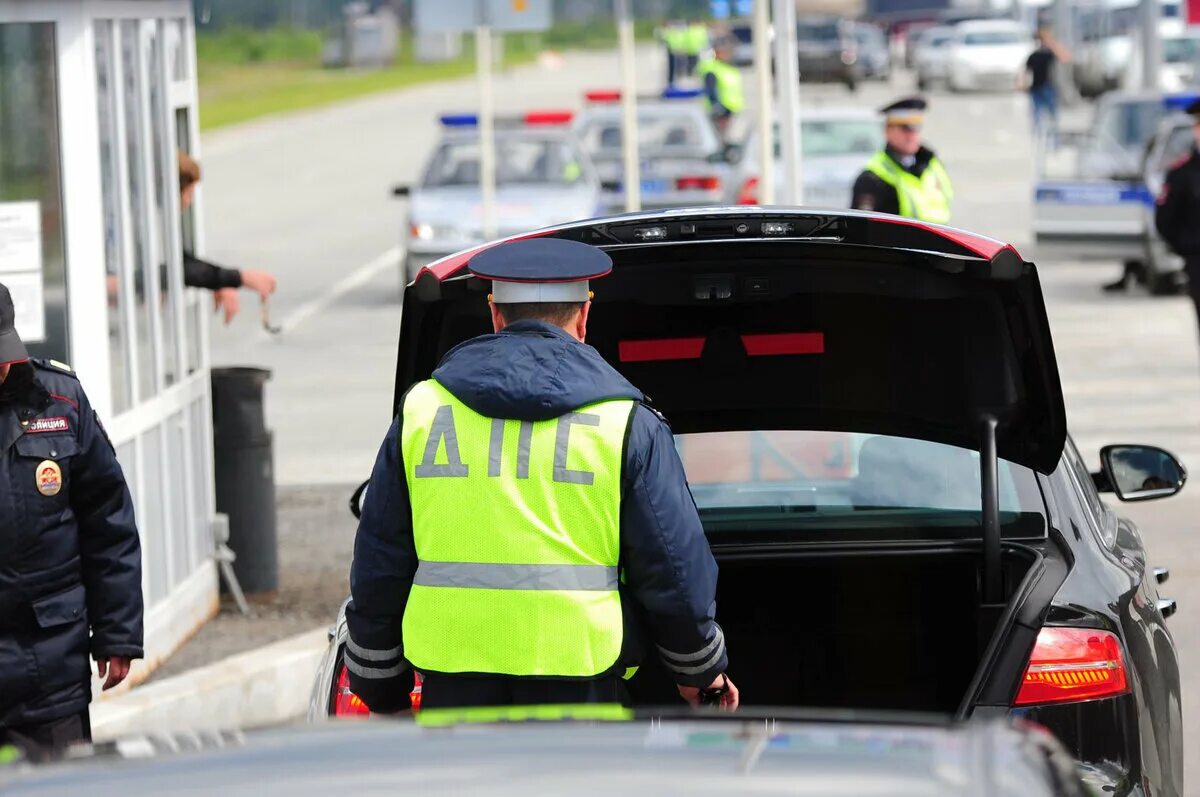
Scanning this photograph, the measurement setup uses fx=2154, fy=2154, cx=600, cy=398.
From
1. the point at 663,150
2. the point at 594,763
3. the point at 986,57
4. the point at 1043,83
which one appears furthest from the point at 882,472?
the point at 986,57

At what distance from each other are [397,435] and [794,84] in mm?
8360

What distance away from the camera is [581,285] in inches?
150

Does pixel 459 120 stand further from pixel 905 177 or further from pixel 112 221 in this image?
pixel 112 221

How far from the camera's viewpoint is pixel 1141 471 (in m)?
5.20

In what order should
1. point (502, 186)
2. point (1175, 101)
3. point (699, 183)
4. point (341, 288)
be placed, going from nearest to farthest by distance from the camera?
point (1175, 101), point (502, 186), point (341, 288), point (699, 183)

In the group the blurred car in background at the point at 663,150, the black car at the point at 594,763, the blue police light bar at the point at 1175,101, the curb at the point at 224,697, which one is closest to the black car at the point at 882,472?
the black car at the point at 594,763

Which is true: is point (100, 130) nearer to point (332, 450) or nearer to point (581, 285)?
point (581, 285)

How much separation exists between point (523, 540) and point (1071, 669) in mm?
1021

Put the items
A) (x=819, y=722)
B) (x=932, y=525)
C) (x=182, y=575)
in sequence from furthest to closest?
(x=182, y=575) → (x=932, y=525) → (x=819, y=722)

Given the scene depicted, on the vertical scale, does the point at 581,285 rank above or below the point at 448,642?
above

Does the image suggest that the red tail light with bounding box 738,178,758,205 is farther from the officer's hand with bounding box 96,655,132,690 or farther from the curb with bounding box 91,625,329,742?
the officer's hand with bounding box 96,655,132,690

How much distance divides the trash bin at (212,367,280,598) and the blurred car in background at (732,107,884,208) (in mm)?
12030

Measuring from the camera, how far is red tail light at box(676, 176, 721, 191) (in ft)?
72.3

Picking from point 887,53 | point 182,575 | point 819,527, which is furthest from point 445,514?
point 887,53
